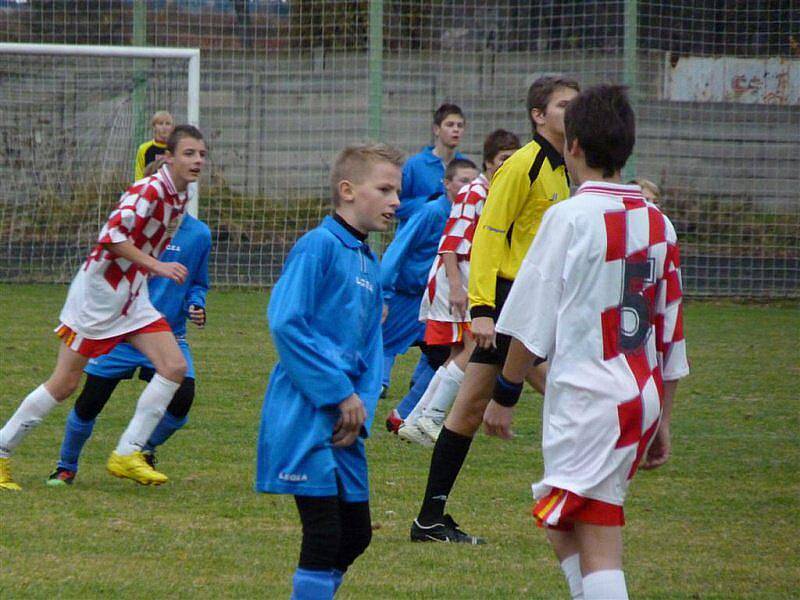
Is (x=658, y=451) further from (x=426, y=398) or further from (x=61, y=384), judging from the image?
(x=426, y=398)

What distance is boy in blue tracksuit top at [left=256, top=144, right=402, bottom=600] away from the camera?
3469 mm

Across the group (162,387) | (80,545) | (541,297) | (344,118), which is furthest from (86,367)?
(344,118)

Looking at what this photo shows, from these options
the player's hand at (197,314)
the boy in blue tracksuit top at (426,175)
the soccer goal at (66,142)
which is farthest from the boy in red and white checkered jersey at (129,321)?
the soccer goal at (66,142)

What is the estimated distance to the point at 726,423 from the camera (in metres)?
7.91

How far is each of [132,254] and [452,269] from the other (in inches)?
70.6

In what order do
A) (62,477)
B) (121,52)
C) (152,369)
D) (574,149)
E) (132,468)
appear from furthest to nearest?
(121,52) < (152,369) < (62,477) < (132,468) < (574,149)

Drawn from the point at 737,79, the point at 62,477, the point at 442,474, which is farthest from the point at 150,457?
the point at 737,79

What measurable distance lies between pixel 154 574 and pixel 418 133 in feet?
40.7

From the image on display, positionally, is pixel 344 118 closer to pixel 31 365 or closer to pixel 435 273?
pixel 31 365

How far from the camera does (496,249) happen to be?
4789mm

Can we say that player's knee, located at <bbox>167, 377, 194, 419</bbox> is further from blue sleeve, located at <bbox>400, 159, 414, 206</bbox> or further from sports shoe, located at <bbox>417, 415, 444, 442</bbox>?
blue sleeve, located at <bbox>400, 159, 414, 206</bbox>

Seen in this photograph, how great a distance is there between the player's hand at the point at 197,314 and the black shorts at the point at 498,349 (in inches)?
68.0

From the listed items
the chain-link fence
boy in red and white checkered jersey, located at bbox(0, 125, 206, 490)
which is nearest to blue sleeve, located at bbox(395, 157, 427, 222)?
boy in red and white checkered jersey, located at bbox(0, 125, 206, 490)

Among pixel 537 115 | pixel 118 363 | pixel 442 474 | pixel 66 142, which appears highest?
pixel 66 142
